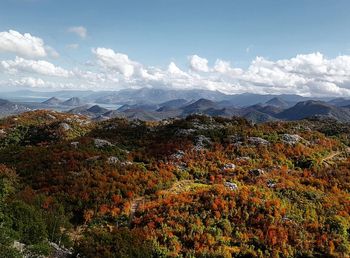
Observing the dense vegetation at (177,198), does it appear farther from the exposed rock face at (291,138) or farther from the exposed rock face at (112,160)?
the exposed rock face at (291,138)

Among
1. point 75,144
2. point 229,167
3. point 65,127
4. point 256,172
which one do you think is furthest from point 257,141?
point 65,127

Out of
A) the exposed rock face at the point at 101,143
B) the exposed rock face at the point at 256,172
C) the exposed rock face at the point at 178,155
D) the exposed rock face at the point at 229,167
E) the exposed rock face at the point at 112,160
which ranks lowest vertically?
the exposed rock face at the point at 256,172

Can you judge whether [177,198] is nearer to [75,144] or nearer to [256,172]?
[256,172]

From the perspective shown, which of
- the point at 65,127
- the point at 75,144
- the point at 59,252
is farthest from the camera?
the point at 65,127

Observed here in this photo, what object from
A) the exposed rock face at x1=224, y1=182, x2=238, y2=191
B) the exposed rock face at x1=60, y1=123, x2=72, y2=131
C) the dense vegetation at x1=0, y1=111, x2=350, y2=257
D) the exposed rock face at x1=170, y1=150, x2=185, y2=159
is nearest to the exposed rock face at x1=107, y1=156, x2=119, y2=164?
the dense vegetation at x1=0, y1=111, x2=350, y2=257

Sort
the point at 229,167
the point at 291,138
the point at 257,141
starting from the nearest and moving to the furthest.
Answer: the point at 229,167, the point at 257,141, the point at 291,138

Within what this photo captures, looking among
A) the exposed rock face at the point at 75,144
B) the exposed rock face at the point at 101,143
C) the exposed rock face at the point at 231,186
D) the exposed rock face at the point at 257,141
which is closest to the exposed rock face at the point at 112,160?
the exposed rock face at the point at 101,143

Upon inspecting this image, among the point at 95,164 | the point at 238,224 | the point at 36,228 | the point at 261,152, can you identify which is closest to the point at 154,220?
the point at 238,224

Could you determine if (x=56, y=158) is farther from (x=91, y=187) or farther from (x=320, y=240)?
(x=320, y=240)

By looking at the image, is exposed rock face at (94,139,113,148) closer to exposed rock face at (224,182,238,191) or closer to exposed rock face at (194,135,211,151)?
exposed rock face at (194,135,211,151)
